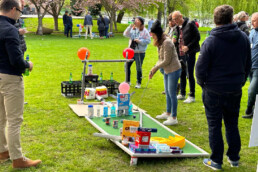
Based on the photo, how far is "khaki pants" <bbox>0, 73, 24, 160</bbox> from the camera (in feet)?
12.4

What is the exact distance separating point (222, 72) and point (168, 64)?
6.08 ft

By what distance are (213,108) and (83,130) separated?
7.92ft

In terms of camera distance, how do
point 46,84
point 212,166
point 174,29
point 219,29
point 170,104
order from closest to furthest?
1. point 219,29
2. point 212,166
3. point 170,104
4. point 174,29
5. point 46,84

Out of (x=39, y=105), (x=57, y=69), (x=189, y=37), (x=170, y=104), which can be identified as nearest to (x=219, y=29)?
(x=170, y=104)

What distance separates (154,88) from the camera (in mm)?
8930

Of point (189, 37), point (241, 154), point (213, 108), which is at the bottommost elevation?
point (241, 154)

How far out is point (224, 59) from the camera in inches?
152

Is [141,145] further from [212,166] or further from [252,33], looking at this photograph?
[252,33]

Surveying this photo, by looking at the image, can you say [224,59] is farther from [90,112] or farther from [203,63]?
[90,112]

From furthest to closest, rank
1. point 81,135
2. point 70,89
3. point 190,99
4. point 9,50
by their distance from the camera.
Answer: point 70,89 < point 190,99 < point 81,135 < point 9,50

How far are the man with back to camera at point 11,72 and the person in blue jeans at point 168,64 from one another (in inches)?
91.1

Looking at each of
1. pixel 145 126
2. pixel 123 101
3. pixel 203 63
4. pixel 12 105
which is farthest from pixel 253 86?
pixel 12 105

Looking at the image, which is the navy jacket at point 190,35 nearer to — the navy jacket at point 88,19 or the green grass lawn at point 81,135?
the green grass lawn at point 81,135

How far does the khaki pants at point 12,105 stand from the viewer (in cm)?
379
